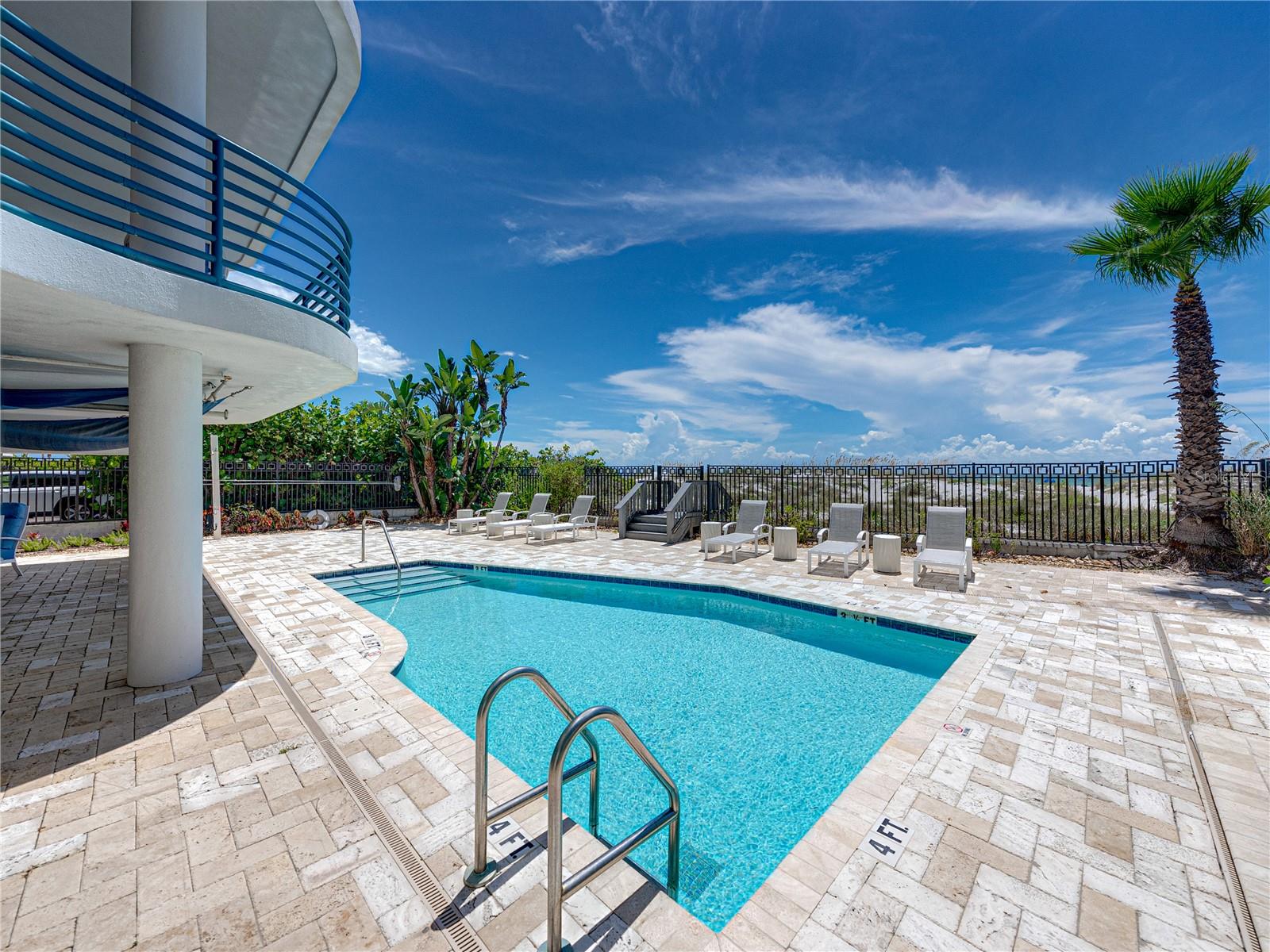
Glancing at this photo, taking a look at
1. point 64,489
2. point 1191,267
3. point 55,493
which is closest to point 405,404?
point 64,489

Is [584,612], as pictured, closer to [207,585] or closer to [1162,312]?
[207,585]

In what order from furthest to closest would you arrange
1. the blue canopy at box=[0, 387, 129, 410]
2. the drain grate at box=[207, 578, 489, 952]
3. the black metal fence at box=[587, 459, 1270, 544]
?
the black metal fence at box=[587, 459, 1270, 544]
the blue canopy at box=[0, 387, 129, 410]
the drain grate at box=[207, 578, 489, 952]

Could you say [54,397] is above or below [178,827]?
above

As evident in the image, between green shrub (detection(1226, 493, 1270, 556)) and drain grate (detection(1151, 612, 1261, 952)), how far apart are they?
22.7ft

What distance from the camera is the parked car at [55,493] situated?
13.2 metres

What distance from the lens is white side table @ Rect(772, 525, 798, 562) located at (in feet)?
36.6

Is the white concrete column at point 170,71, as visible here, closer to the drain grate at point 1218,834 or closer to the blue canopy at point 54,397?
the blue canopy at point 54,397

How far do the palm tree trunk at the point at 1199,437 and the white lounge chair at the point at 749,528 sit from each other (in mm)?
7882

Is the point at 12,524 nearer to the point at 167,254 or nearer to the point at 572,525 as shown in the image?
the point at 167,254

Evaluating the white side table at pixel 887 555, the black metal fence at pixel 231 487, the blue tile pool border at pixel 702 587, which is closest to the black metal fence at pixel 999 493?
the white side table at pixel 887 555

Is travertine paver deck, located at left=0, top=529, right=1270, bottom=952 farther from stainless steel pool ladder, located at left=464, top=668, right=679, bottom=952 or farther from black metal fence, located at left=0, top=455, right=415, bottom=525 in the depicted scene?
black metal fence, located at left=0, top=455, right=415, bottom=525

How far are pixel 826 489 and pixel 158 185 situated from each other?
14060mm

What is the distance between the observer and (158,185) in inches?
177

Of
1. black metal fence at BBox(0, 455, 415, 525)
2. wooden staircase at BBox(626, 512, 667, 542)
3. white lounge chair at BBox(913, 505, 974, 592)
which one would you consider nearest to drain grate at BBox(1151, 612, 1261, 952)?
white lounge chair at BBox(913, 505, 974, 592)
